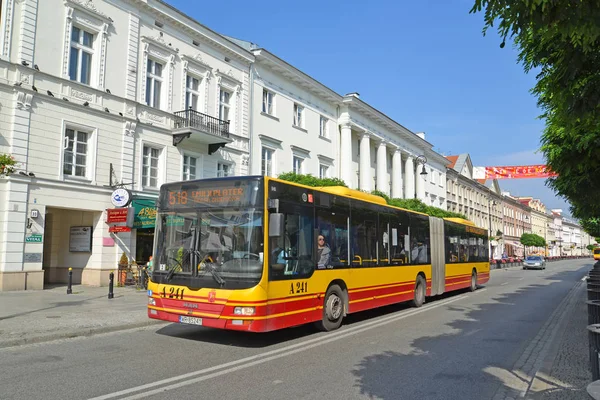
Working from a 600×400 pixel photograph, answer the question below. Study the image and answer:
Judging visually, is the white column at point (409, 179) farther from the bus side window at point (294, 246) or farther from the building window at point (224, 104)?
the bus side window at point (294, 246)

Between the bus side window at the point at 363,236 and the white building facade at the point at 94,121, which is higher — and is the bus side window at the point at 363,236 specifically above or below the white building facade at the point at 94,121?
below

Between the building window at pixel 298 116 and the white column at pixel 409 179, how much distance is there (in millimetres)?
19058

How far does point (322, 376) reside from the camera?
20.7 feet

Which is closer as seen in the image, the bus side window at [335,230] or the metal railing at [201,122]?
the bus side window at [335,230]

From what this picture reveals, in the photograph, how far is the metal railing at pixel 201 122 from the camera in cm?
2248

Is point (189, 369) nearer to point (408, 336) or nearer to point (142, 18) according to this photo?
point (408, 336)

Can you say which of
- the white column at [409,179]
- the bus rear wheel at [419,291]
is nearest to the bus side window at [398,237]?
the bus rear wheel at [419,291]

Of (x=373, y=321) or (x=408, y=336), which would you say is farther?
(x=373, y=321)

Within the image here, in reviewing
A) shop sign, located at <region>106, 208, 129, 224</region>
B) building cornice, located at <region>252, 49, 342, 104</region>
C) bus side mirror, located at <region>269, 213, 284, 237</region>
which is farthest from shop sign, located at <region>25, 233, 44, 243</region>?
building cornice, located at <region>252, 49, 342, 104</region>

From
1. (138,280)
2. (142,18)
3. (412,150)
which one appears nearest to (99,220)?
(138,280)

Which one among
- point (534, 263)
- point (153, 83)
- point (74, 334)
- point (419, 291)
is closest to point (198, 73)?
point (153, 83)

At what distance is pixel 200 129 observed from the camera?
73.8 feet

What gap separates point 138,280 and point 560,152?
50.9 feet

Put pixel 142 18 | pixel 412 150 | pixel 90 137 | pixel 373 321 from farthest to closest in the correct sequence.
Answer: pixel 412 150 < pixel 142 18 < pixel 90 137 < pixel 373 321
